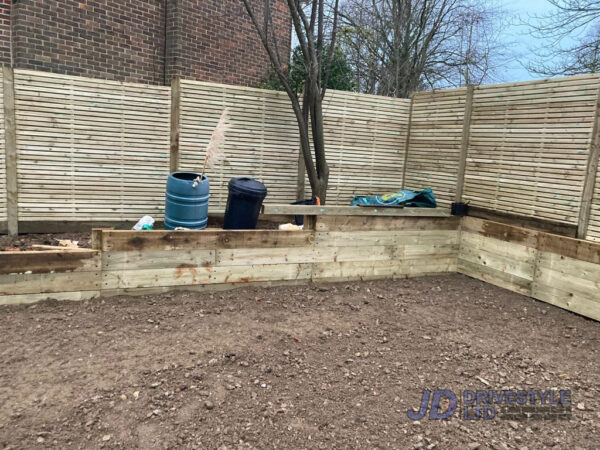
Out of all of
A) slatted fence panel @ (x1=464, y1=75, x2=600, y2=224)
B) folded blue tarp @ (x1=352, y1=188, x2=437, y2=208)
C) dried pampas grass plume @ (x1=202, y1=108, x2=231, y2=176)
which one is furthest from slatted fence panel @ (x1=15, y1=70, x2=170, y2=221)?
slatted fence panel @ (x1=464, y1=75, x2=600, y2=224)

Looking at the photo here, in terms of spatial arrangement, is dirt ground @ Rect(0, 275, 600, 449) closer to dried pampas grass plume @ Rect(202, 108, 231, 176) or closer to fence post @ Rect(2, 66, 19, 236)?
dried pampas grass plume @ Rect(202, 108, 231, 176)

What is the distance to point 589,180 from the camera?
500 centimetres

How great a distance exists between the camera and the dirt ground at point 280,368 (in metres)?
2.65

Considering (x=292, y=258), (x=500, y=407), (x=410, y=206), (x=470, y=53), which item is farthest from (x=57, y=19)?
(x=470, y=53)

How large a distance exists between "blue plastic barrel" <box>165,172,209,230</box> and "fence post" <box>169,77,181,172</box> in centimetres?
83

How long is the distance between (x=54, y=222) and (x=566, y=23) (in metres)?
12.9

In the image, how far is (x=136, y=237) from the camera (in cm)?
449

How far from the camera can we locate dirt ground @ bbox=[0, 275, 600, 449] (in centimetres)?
265

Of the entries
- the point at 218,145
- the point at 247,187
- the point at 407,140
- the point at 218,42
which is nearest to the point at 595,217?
the point at 407,140

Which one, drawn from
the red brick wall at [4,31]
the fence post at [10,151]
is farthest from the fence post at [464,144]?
the red brick wall at [4,31]

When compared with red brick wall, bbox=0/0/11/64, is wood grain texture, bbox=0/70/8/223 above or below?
below

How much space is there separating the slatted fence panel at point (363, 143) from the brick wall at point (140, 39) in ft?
11.5

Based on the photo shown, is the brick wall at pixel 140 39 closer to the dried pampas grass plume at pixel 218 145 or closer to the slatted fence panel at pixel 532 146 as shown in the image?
the dried pampas grass plume at pixel 218 145

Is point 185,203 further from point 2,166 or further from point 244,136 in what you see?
point 2,166
